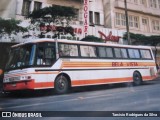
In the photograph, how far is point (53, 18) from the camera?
43.8ft

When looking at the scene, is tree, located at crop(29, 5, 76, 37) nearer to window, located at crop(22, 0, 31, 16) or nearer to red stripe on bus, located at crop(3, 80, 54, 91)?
window, located at crop(22, 0, 31, 16)

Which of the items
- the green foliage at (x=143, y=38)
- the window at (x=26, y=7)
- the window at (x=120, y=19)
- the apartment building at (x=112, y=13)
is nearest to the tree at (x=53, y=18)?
the apartment building at (x=112, y=13)

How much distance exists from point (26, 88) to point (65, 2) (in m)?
11.1

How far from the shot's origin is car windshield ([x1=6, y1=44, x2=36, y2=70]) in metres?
8.00

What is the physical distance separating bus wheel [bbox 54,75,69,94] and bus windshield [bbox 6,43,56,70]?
2.17ft

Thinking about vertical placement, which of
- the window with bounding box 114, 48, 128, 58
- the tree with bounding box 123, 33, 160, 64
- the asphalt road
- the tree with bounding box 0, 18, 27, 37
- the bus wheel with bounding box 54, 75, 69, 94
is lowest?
the asphalt road

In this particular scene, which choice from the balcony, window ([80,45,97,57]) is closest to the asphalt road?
window ([80,45,97,57])

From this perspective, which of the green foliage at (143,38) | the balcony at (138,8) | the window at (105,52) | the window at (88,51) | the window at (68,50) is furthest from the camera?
the balcony at (138,8)

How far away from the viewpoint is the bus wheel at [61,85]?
856 centimetres

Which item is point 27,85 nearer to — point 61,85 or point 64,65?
point 61,85

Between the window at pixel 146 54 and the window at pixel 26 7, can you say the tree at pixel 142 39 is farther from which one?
the window at pixel 26 7

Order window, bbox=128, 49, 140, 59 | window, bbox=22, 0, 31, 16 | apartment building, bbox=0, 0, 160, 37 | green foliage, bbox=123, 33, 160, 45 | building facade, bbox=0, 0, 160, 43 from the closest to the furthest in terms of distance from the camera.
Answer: window, bbox=128, 49, 140, 59 → window, bbox=22, 0, 31, 16 → apartment building, bbox=0, 0, 160, 37 → building facade, bbox=0, 0, 160, 43 → green foliage, bbox=123, 33, 160, 45

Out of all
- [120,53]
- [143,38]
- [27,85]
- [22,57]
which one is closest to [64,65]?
[22,57]

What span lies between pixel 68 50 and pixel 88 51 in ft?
3.46
